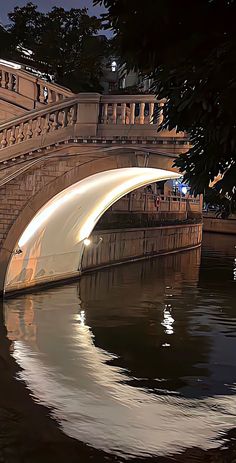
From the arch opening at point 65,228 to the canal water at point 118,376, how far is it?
755 mm

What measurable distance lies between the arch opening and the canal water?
2.48 ft

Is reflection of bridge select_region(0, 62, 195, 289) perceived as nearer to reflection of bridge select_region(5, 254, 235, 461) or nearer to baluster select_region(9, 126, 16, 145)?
baluster select_region(9, 126, 16, 145)

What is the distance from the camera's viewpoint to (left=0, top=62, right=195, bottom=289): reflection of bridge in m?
13.3

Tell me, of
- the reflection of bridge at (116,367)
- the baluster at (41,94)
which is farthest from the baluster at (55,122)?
the baluster at (41,94)

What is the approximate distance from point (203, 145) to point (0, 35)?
1151 inches

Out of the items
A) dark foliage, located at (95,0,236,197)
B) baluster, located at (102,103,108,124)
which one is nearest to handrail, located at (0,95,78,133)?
baluster, located at (102,103,108,124)

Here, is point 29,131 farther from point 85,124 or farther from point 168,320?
point 168,320

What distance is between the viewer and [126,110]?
546 inches

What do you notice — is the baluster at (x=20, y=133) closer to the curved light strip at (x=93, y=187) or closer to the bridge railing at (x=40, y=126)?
the bridge railing at (x=40, y=126)

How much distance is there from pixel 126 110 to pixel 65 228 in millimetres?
6197

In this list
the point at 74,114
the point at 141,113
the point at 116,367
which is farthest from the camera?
the point at 74,114

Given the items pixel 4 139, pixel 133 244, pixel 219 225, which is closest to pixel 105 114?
pixel 4 139

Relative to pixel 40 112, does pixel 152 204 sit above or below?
below

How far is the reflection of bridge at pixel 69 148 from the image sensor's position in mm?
13281
